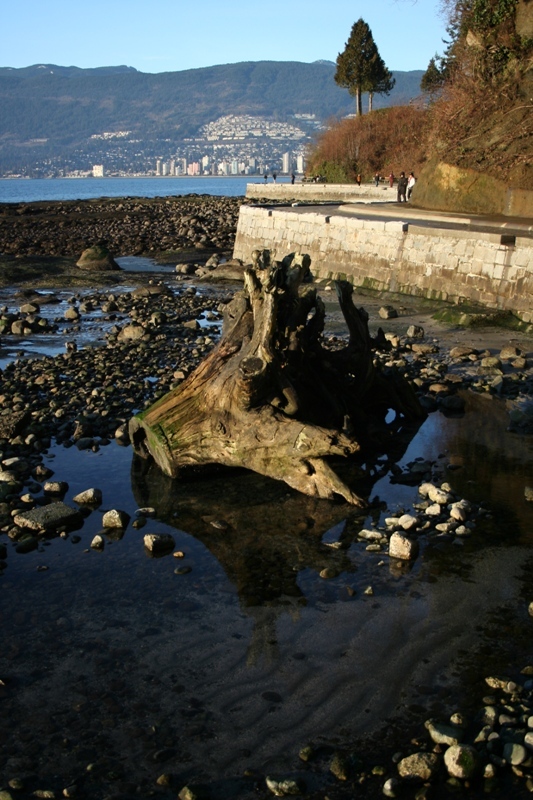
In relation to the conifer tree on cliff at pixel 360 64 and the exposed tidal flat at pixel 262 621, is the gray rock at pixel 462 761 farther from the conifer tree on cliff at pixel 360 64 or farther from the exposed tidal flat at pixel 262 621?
the conifer tree on cliff at pixel 360 64

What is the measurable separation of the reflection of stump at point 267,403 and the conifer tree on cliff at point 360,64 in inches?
2130

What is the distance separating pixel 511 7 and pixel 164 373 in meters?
19.6

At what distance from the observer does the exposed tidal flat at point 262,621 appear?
4.19 m

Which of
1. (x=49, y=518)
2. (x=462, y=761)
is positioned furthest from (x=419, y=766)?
(x=49, y=518)

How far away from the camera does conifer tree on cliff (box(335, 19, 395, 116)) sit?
5912cm

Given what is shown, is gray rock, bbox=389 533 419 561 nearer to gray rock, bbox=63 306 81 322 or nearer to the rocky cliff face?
gray rock, bbox=63 306 81 322

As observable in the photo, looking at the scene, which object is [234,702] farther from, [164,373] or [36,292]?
[36,292]

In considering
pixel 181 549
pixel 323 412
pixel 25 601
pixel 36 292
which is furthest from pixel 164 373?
pixel 36 292

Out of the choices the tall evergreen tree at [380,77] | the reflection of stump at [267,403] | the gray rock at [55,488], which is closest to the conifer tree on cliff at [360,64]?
the tall evergreen tree at [380,77]

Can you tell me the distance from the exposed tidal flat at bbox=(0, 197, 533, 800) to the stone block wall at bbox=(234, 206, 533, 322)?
6.30 m

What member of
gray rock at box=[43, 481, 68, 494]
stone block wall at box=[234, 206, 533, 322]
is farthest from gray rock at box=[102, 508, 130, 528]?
stone block wall at box=[234, 206, 533, 322]

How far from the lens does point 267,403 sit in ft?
25.1

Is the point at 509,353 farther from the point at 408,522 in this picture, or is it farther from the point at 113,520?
the point at 113,520

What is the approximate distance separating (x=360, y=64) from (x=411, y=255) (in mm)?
45985
